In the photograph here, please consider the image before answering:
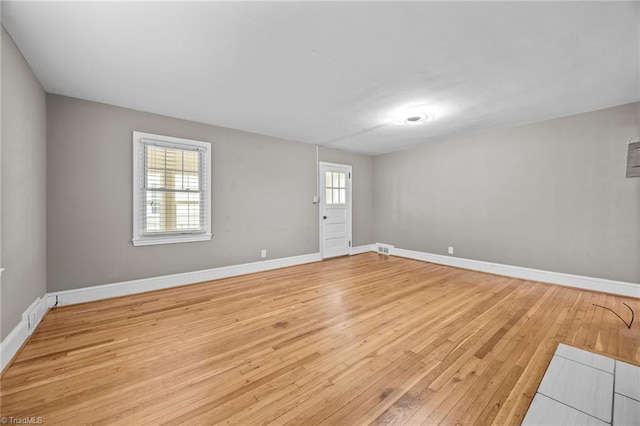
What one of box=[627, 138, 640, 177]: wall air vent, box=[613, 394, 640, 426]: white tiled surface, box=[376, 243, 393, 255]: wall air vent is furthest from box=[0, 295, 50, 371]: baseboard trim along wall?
box=[627, 138, 640, 177]: wall air vent

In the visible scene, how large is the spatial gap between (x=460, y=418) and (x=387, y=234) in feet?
16.7

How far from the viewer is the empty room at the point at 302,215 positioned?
1.69 metres

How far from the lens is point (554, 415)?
1.43 m

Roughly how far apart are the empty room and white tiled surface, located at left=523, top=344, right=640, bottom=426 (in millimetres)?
15

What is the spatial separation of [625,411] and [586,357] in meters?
0.62

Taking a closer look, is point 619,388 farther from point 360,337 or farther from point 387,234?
point 387,234

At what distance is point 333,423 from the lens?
137 centimetres

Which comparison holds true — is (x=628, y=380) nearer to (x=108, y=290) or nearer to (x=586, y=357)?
(x=586, y=357)

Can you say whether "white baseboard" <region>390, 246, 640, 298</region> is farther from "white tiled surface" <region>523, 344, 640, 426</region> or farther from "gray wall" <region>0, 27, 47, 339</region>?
"gray wall" <region>0, 27, 47, 339</region>

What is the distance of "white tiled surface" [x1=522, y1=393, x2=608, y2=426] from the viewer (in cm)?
139

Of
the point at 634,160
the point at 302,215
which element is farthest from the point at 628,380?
the point at 302,215

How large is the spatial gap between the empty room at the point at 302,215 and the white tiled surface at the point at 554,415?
13 mm

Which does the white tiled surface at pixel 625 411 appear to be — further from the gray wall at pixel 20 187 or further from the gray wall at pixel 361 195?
the gray wall at pixel 361 195

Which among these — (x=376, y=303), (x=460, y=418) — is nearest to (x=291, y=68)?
(x=376, y=303)
